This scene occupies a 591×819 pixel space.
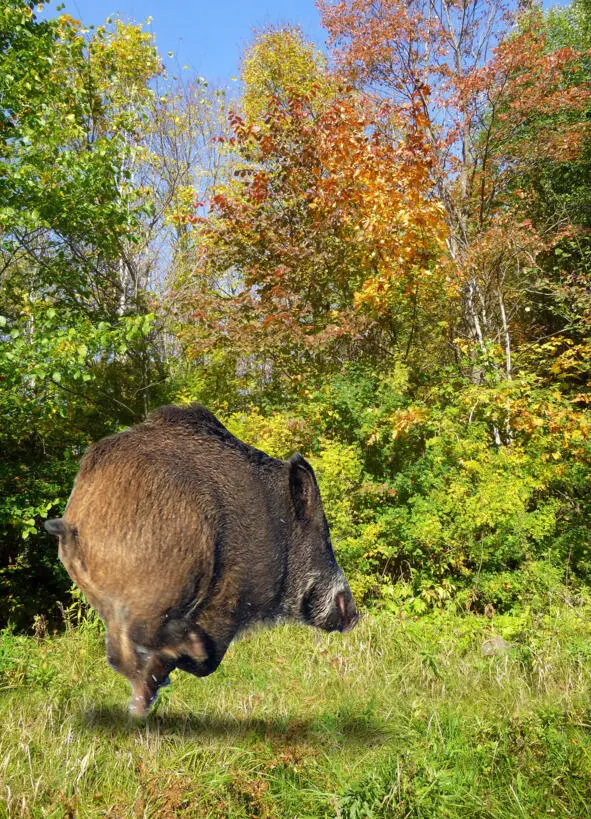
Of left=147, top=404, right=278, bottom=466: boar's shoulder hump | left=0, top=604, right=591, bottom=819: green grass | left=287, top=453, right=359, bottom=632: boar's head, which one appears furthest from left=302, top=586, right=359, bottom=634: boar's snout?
left=147, top=404, right=278, bottom=466: boar's shoulder hump

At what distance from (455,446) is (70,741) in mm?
4285

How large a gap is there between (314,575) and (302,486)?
281 millimetres

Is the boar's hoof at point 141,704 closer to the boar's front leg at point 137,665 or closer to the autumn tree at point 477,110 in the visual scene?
the boar's front leg at point 137,665

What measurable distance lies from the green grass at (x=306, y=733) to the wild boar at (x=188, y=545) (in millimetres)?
215

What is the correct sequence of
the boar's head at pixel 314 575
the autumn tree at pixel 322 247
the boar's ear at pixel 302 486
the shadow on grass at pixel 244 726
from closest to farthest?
the boar's ear at pixel 302 486
the boar's head at pixel 314 575
the shadow on grass at pixel 244 726
the autumn tree at pixel 322 247

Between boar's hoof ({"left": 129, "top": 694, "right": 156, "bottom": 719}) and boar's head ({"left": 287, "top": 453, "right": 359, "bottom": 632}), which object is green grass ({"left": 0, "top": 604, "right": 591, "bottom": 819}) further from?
boar's hoof ({"left": 129, "top": 694, "right": 156, "bottom": 719})

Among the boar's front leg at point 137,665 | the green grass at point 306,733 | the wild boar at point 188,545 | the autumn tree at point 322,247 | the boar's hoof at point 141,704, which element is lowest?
the green grass at point 306,733

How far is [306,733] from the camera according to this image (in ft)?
8.45

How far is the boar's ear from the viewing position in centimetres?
135

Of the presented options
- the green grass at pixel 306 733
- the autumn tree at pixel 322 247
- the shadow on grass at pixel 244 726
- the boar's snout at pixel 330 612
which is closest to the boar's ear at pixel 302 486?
the boar's snout at pixel 330 612

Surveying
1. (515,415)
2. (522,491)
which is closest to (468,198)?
(515,415)

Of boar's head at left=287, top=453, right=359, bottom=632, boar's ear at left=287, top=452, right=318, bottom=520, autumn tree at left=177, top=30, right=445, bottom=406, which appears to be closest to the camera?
boar's ear at left=287, top=452, right=318, bottom=520

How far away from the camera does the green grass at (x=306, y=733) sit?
6.66 feet

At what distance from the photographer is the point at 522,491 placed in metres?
5.06
